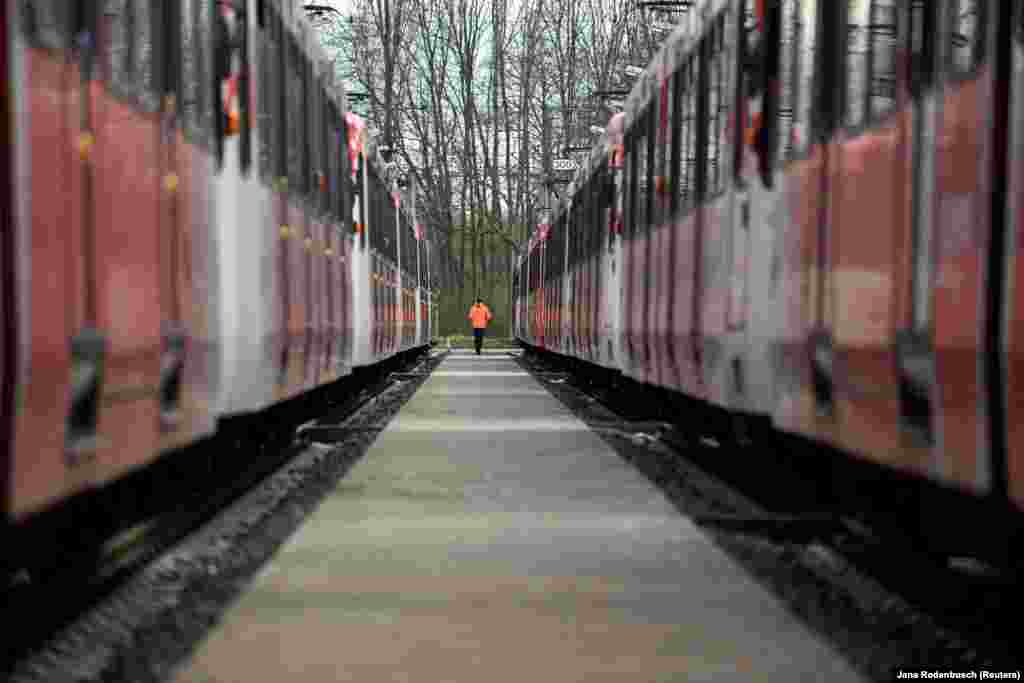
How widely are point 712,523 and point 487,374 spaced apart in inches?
867

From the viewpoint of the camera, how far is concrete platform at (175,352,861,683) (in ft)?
17.0

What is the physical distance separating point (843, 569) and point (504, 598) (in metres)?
1.56

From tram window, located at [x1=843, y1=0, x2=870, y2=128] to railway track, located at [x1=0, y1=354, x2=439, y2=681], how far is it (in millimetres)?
3142

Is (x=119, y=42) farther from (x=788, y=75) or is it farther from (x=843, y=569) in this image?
(x=788, y=75)

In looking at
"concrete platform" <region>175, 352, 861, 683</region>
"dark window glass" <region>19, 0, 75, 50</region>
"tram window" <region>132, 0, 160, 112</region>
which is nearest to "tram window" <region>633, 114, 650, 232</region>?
"concrete platform" <region>175, 352, 861, 683</region>

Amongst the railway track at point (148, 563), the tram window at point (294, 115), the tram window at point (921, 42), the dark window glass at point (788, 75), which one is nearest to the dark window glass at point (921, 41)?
the tram window at point (921, 42)

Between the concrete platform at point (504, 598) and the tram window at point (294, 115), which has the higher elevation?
the tram window at point (294, 115)

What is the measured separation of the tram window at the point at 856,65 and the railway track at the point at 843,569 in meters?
1.87

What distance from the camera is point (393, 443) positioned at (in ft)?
45.7

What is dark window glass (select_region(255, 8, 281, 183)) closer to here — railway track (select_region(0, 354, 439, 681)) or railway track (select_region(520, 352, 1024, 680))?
railway track (select_region(0, 354, 439, 681))

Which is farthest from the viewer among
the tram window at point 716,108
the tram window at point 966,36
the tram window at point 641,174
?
the tram window at point 641,174

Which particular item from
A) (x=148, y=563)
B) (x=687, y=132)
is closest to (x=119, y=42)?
(x=148, y=563)

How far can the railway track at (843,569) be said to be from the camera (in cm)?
545

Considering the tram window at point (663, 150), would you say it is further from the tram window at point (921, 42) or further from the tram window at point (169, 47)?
the tram window at point (921, 42)
